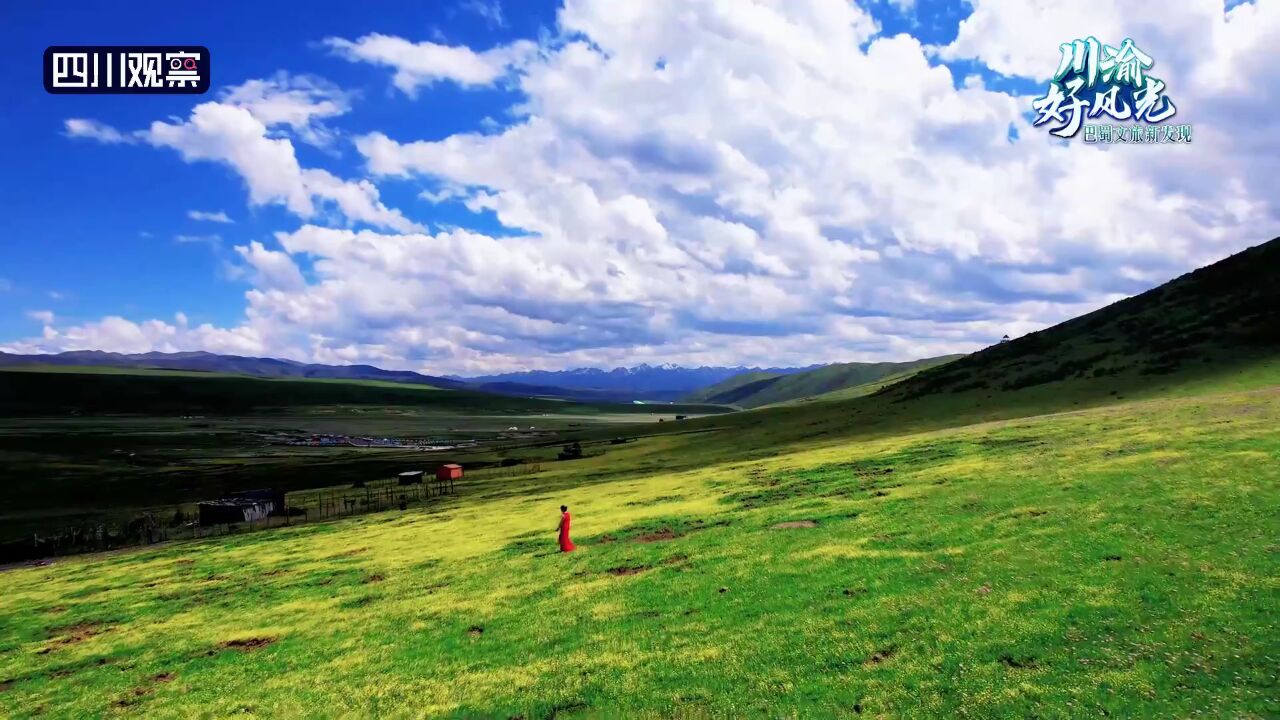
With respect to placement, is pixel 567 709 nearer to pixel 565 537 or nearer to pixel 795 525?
pixel 565 537

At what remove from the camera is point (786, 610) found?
2261 centimetres

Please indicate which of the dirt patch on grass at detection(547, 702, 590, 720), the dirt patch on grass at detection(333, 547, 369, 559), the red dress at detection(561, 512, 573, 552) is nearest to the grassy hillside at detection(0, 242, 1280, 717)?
the dirt patch on grass at detection(547, 702, 590, 720)

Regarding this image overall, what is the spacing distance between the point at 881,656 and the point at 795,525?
52.2ft

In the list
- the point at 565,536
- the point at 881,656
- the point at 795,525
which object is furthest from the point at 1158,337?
the point at 881,656

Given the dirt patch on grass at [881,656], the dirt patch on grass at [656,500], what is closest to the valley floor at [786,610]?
the dirt patch on grass at [881,656]

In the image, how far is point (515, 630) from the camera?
→ 2492 cm

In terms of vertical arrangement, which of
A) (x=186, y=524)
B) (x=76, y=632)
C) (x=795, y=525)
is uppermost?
(x=795, y=525)

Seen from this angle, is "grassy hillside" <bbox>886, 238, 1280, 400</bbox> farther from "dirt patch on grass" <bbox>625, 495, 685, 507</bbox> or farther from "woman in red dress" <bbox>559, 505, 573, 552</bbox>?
"woman in red dress" <bbox>559, 505, 573, 552</bbox>

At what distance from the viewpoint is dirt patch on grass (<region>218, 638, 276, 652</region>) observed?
2725 cm

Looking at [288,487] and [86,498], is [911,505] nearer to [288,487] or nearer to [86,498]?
[288,487]

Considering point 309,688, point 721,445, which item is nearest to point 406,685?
point 309,688

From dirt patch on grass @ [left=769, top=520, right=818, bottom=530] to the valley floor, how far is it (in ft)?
1.58

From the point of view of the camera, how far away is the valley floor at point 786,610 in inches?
657

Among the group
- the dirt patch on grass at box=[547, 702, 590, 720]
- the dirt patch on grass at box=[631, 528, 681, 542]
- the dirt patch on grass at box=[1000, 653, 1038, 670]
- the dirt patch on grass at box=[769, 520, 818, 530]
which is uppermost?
the dirt patch on grass at box=[1000, 653, 1038, 670]
